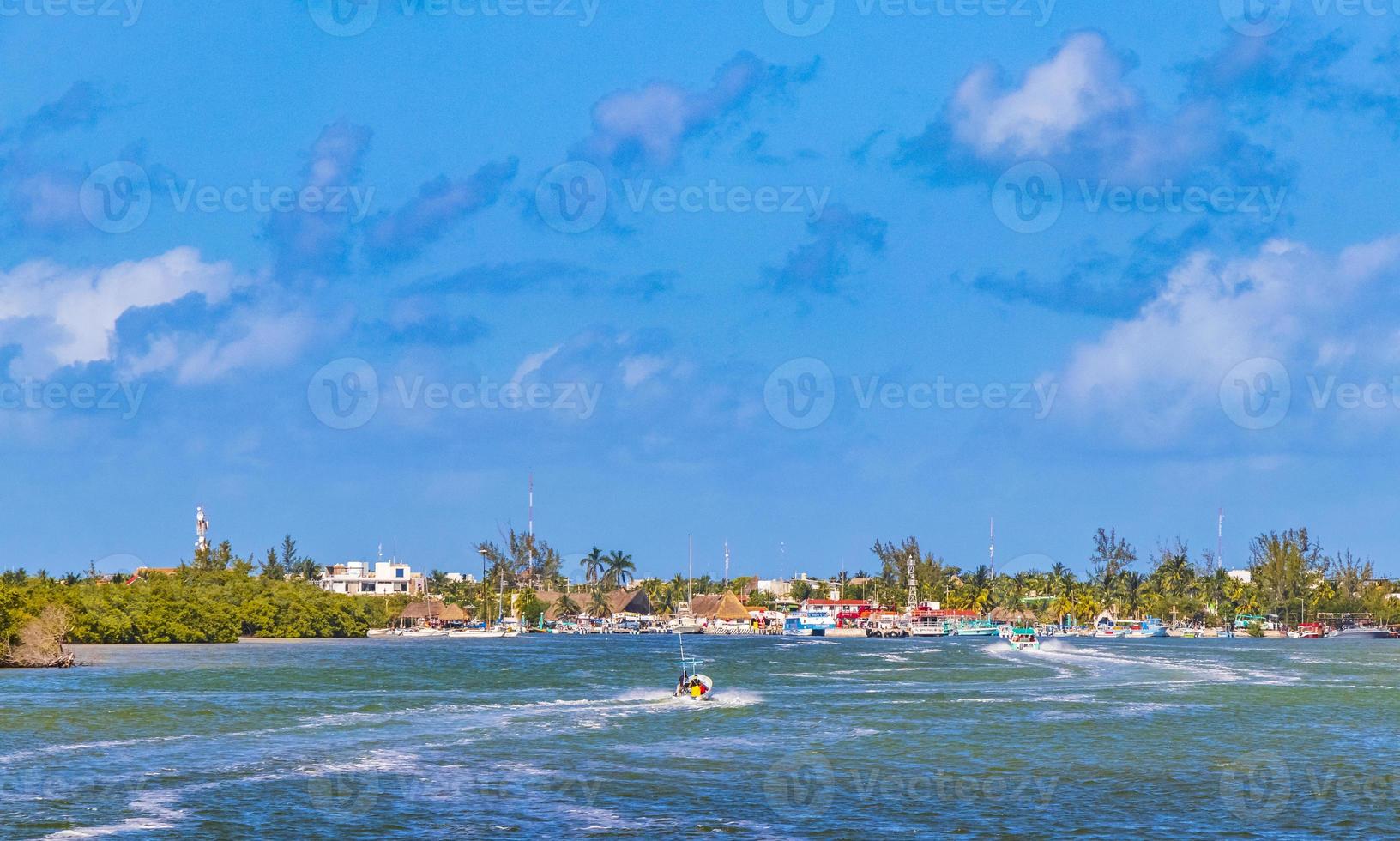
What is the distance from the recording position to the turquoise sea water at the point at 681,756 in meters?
46.8

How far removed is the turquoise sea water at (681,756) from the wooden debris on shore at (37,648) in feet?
20.1

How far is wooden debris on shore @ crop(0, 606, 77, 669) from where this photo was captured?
124 m

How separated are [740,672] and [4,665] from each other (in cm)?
6533

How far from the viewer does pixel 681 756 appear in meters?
63.9

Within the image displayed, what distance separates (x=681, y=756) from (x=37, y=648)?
8287 centimetres

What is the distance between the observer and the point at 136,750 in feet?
207

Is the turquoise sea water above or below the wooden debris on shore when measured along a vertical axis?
below

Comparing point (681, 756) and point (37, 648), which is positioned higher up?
point (37, 648)

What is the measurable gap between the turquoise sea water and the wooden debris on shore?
20.1 feet

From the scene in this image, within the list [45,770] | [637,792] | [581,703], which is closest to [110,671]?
[581,703]

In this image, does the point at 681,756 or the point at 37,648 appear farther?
the point at 37,648

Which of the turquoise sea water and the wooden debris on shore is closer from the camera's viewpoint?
the turquoise sea water

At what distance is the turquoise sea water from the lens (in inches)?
1844

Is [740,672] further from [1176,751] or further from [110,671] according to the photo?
[1176,751]
